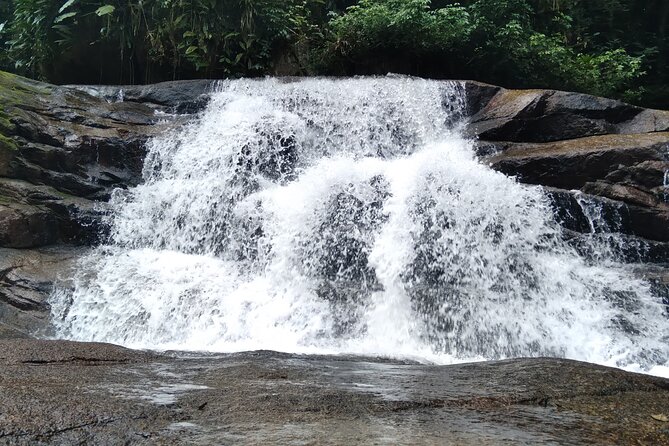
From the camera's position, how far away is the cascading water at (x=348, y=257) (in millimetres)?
6441

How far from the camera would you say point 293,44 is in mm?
13234

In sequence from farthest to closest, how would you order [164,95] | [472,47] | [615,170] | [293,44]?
1. [293,44]
2. [472,47]
3. [164,95]
4. [615,170]

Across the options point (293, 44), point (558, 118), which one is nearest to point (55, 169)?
point (293, 44)

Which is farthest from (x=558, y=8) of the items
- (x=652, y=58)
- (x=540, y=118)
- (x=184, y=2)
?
(x=184, y=2)

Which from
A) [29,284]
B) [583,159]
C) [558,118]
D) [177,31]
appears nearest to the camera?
[29,284]

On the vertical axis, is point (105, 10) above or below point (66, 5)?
below

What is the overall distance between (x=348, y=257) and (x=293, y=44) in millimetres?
7330

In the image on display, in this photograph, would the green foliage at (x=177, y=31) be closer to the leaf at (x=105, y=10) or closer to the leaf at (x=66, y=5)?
the leaf at (x=66, y=5)

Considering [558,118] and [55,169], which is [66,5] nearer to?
[55,169]

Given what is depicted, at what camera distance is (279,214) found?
8375 millimetres

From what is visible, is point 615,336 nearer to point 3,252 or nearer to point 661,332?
point 661,332

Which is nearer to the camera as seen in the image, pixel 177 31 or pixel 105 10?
pixel 105 10

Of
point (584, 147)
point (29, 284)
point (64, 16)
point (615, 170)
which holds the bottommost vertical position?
point (29, 284)

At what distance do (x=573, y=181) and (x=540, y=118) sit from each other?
171 centimetres
